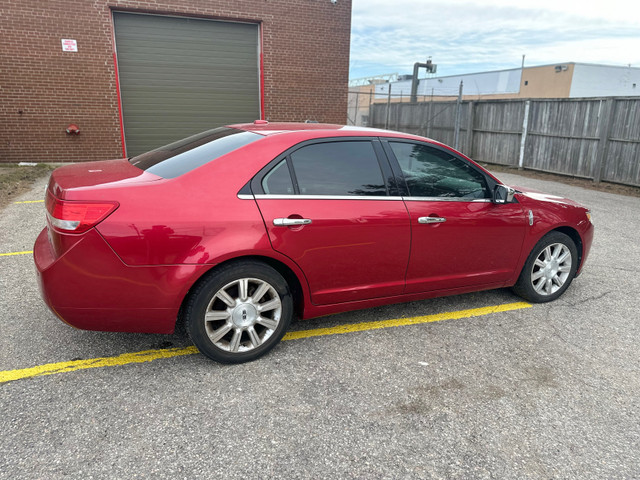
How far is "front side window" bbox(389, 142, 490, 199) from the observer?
368cm

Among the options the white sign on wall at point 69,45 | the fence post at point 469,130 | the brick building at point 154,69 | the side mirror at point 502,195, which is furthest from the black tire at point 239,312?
the fence post at point 469,130

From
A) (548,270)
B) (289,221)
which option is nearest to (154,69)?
(289,221)

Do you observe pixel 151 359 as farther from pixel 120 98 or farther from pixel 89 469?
pixel 120 98

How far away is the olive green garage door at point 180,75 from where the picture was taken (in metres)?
12.6

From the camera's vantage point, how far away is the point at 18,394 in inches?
110

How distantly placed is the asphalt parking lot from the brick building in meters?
9.85

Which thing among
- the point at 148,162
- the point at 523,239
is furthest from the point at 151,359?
the point at 523,239

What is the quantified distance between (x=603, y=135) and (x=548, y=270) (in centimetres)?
1030

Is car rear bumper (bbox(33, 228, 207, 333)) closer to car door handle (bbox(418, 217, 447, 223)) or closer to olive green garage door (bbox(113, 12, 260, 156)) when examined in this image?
car door handle (bbox(418, 217, 447, 223))

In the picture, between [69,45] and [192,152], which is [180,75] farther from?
[192,152]

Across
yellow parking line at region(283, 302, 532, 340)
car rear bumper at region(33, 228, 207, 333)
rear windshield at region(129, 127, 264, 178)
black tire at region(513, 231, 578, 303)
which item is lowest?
yellow parking line at region(283, 302, 532, 340)

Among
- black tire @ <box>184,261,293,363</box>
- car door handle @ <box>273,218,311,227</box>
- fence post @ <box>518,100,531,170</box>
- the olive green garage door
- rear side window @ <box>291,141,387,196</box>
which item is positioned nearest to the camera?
black tire @ <box>184,261,293,363</box>

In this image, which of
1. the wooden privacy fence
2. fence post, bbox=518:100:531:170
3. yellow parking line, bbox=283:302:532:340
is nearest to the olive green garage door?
the wooden privacy fence

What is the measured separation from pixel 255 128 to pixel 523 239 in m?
2.48
